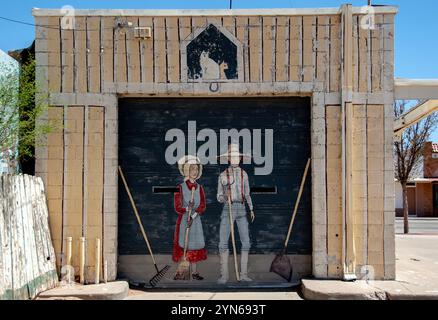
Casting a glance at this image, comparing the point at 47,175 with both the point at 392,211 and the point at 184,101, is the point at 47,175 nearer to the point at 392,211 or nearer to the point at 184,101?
the point at 184,101

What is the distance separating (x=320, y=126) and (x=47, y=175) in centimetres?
515

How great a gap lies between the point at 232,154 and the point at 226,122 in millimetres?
626

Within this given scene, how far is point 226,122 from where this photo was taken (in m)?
9.58

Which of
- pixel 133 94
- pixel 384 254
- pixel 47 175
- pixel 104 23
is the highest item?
pixel 104 23

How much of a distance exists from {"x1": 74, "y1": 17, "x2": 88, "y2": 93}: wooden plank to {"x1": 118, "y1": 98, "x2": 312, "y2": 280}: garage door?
83cm

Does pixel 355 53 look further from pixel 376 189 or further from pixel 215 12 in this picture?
pixel 215 12

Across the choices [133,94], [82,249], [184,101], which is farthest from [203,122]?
[82,249]

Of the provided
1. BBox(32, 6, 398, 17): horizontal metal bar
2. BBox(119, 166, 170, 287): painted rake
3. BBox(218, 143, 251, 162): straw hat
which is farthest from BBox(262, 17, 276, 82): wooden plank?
BBox(119, 166, 170, 287): painted rake

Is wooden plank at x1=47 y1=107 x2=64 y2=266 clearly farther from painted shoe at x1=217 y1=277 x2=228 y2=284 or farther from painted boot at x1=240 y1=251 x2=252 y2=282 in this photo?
painted boot at x1=240 y1=251 x2=252 y2=282

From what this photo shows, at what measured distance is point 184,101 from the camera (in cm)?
959

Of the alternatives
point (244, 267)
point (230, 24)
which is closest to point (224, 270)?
point (244, 267)

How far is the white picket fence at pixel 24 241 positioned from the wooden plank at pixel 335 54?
18.8ft

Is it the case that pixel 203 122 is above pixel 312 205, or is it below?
above
